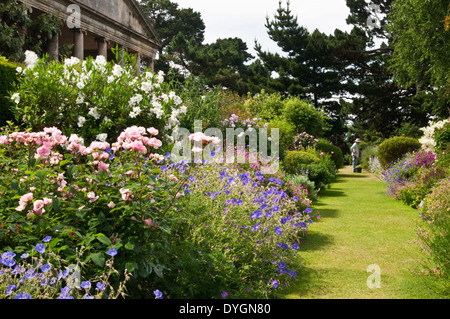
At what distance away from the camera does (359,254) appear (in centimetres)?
546

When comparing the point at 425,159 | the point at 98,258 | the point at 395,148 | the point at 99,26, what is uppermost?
the point at 99,26

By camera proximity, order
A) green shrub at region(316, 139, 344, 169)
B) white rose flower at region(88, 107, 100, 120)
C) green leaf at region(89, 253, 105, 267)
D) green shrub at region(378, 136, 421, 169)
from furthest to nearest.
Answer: green shrub at region(316, 139, 344, 169) → green shrub at region(378, 136, 421, 169) → white rose flower at region(88, 107, 100, 120) → green leaf at region(89, 253, 105, 267)

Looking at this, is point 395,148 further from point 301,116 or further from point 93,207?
point 93,207

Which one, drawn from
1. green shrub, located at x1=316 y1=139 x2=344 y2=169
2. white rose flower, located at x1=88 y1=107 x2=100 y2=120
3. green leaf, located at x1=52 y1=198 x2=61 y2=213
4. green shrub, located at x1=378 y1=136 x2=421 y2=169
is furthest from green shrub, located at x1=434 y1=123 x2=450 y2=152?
green shrub, located at x1=316 y1=139 x2=344 y2=169

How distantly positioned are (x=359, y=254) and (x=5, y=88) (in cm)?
665

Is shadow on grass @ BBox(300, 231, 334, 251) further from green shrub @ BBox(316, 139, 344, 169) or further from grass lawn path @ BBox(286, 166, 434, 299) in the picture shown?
green shrub @ BBox(316, 139, 344, 169)

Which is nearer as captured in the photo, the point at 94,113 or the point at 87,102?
the point at 94,113

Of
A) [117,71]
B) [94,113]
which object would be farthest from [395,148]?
[94,113]

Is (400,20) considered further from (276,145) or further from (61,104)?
(61,104)

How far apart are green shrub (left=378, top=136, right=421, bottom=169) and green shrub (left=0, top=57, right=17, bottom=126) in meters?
13.4

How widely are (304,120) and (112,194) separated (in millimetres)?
17013

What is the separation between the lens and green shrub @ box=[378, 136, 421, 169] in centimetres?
1560

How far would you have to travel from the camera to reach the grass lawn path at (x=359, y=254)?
417 cm

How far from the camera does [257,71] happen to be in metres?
37.7
